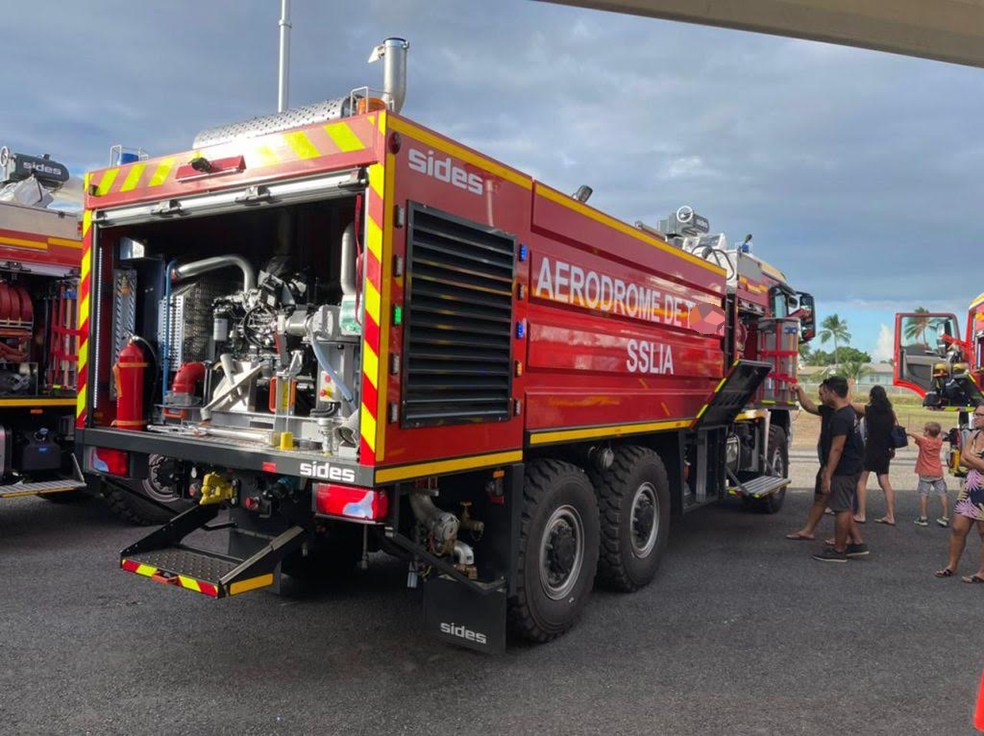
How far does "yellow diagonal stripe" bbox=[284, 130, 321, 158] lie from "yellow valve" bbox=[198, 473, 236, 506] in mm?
1852

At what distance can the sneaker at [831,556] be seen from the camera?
719 cm

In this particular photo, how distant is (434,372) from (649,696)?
6.86ft

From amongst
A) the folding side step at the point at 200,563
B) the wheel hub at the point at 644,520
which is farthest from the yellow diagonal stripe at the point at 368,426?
the wheel hub at the point at 644,520

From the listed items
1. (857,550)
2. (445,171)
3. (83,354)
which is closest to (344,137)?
(445,171)

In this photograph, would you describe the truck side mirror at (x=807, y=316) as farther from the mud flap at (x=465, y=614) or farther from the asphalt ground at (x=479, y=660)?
the mud flap at (x=465, y=614)

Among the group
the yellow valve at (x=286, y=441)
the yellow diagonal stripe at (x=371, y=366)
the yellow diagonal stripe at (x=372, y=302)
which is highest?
the yellow diagonal stripe at (x=372, y=302)

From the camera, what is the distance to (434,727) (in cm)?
365

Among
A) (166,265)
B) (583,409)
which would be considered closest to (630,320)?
(583,409)

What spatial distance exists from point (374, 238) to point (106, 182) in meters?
2.33

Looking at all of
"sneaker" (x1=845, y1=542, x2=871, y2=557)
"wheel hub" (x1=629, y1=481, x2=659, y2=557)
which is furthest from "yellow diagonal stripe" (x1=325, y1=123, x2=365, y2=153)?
"sneaker" (x1=845, y1=542, x2=871, y2=557)

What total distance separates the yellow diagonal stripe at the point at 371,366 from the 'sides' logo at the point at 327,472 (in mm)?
431

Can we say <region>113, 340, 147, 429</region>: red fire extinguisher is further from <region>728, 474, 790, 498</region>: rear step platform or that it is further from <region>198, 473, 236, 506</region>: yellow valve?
<region>728, 474, 790, 498</region>: rear step platform

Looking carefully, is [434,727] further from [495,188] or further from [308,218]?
[308,218]

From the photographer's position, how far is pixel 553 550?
15.8 feet
